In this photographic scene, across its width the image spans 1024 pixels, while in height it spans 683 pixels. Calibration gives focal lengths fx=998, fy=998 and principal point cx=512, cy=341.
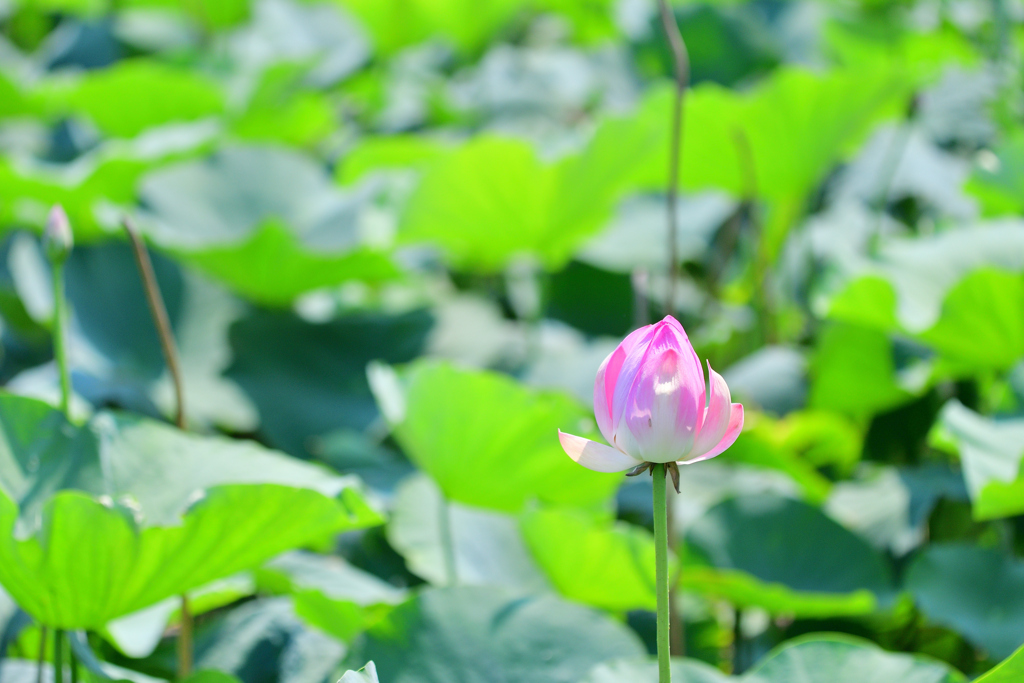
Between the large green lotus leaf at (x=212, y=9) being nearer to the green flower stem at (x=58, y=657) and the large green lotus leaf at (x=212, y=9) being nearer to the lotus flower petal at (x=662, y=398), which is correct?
the green flower stem at (x=58, y=657)

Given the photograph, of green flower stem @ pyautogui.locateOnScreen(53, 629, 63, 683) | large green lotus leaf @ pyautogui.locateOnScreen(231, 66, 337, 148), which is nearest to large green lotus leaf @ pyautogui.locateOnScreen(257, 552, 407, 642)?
green flower stem @ pyautogui.locateOnScreen(53, 629, 63, 683)

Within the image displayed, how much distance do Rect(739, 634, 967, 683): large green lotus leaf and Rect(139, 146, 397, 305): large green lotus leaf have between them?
1.73 ft

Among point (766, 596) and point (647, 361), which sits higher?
point (647, 361)

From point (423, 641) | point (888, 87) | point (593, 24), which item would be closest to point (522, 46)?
point (593, 24)

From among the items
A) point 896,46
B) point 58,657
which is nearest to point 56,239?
point 58,657

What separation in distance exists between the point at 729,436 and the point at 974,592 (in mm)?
412

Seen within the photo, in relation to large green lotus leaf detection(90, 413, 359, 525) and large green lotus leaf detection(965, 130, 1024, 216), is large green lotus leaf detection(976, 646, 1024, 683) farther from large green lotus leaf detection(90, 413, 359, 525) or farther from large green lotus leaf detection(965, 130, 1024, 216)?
large green lotus leaf detection(965, 130, 1024, 216)

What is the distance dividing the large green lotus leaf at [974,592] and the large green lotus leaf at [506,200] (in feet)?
1.32

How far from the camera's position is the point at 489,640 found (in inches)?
19.4

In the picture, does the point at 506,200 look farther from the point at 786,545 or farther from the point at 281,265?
the point at 786,545

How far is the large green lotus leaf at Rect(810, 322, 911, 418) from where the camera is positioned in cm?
81

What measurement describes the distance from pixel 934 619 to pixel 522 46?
60.5 inches

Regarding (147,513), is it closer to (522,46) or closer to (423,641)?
(423,641)

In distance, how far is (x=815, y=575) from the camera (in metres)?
0.67
